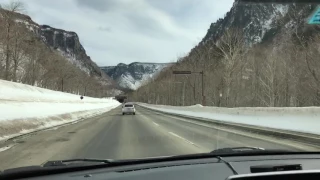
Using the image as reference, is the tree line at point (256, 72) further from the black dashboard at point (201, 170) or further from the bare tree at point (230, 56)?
the black dashboard at point (201, 170)

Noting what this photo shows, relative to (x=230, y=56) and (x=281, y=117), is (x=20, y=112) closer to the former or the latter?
(x=281, y=117)

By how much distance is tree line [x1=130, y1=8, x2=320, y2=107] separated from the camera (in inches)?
2295

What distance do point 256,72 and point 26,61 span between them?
48915 millimetres

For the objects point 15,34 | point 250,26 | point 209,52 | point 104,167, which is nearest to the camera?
point 104,167

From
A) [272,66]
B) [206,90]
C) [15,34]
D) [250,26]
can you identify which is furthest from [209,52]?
[250,26]

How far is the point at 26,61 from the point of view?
88.5 meters

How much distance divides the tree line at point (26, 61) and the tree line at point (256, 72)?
1249 inches

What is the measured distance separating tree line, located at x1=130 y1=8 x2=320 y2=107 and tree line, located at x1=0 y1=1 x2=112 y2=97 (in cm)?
3172

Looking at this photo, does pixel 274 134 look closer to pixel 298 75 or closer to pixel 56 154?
pixel 56 154

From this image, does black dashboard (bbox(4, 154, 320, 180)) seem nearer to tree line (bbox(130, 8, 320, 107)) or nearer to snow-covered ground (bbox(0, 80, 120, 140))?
snow-covered ground (bbox(0, 80, 120, 140))

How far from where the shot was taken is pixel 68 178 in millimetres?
3332

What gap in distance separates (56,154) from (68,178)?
889 cm

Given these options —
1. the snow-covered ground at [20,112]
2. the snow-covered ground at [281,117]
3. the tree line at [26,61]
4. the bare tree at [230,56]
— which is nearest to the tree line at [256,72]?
the bare tree at [230,56]

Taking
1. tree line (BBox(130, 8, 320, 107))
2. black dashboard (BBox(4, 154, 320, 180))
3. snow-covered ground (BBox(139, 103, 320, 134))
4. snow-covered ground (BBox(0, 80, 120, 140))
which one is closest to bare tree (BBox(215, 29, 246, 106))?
tree line (BBox(130, 8, 320, 107))
